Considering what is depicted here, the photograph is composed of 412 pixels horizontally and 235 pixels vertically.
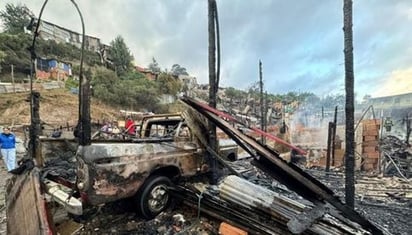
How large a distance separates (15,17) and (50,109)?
24147 mm

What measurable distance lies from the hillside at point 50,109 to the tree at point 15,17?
1785cm

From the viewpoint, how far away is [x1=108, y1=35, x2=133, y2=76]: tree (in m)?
39.5

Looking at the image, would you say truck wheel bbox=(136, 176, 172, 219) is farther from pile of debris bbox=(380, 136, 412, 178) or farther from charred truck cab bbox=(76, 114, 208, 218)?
pile of debris bbox=(380, 136, 412, 178)

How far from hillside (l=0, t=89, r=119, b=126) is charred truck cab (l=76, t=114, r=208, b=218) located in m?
17.6

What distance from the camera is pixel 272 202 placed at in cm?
360

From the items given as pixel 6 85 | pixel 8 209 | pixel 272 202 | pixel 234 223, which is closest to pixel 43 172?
pixel 8 209

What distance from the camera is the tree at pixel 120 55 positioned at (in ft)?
129

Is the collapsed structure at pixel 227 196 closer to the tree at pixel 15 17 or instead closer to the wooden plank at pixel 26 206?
the wooden plank at pixel 26 206

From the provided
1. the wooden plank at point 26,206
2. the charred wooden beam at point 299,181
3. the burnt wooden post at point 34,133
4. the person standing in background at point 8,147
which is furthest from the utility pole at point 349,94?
the person standing in background at point 8,147

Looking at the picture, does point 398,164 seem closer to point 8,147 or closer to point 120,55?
point 8,147

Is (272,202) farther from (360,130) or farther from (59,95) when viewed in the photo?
(59,95)

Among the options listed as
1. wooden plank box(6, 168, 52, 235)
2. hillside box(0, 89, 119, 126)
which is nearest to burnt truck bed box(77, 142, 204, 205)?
wooden plank box(6, 168, 52, 235)

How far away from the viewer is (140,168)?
4.62 m

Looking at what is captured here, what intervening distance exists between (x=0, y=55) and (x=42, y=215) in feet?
91.1
